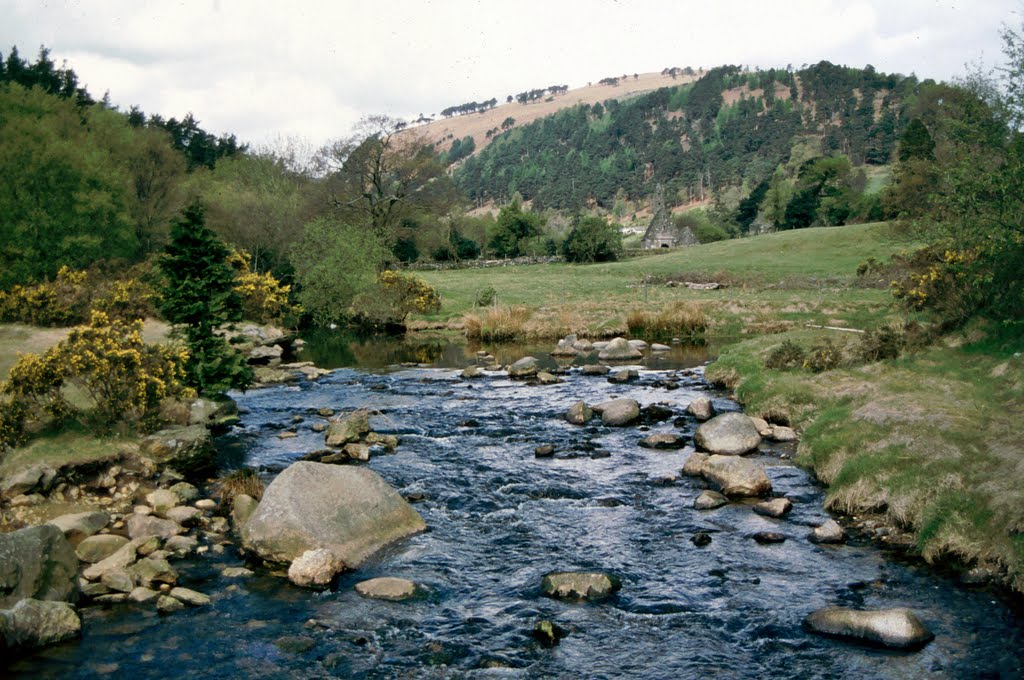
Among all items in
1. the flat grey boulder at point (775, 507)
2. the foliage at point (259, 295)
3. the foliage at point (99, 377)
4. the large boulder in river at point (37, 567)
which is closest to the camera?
A: the large boulder in river at point (37, 567)

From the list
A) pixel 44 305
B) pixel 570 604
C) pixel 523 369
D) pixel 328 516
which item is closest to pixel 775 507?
pixel 570 604

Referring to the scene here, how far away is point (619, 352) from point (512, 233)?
227 ft

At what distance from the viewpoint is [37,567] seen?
11523 millimetres

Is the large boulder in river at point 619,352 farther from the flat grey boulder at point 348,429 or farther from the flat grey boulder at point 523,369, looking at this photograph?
the flat grey boulder at point 348,429

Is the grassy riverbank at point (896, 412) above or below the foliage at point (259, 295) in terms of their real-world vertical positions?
below

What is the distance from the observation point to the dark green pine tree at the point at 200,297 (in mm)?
22844

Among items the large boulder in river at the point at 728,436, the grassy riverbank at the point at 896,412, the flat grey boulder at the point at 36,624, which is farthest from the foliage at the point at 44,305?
the large boulder in river at the point at 728,436

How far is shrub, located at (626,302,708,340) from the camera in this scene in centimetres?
4172

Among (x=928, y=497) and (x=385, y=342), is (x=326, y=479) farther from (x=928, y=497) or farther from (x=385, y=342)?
(x=385, y=342)

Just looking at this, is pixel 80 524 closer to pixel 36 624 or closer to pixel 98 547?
pixel 98 547

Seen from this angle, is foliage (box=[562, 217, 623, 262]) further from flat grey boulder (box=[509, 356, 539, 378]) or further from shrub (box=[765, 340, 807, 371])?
shrub (box=[765, 340, 807, 371])

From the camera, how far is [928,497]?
14234 millimetres

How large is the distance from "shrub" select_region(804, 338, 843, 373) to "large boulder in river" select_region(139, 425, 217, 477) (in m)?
19.6

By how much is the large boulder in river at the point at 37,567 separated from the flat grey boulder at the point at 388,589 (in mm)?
4691
